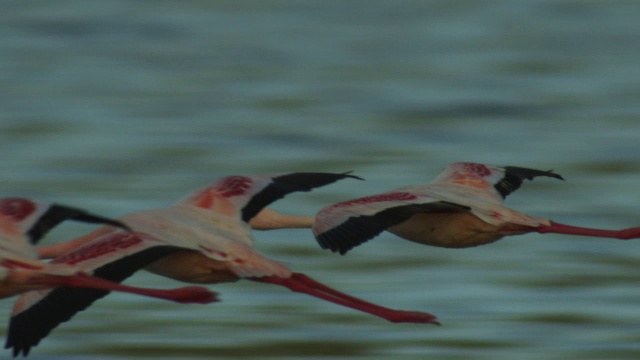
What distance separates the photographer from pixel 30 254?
40.2ft

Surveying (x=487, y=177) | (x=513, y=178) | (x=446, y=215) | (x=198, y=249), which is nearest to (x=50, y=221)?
(x=198, y=249)

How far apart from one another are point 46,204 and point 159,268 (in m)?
1.23

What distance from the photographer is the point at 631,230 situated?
14.6m

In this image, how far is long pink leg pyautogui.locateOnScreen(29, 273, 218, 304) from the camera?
480 inches

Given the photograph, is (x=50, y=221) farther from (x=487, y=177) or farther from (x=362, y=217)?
(x=487, y=177)

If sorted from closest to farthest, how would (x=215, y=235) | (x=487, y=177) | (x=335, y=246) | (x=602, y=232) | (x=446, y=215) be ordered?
(x=335, y=246)
(x=215, y=235)
(x=446, y=215)
(x=602, y=232)
(x=487, y=177)

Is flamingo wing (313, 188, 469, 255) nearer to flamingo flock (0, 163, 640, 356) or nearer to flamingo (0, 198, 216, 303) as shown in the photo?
flamingo flock (0, 163, 640, 356)

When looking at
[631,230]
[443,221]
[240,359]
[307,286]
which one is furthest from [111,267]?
[240,359]

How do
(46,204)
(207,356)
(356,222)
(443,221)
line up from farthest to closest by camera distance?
(207,356) → (443,221) → (356,222) → (46,204)

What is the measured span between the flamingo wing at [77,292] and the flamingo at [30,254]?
268mm

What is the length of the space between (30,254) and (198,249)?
3.77ft

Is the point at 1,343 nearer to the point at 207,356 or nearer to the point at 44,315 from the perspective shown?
the point at 207,356

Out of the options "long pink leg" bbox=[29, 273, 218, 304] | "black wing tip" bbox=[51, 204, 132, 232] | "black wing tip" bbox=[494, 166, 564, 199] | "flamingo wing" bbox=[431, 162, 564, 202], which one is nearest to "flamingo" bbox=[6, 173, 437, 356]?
"long pink leg" bbox=[29, 273, 218, 304]

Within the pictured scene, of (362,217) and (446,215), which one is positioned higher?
(446,215)
